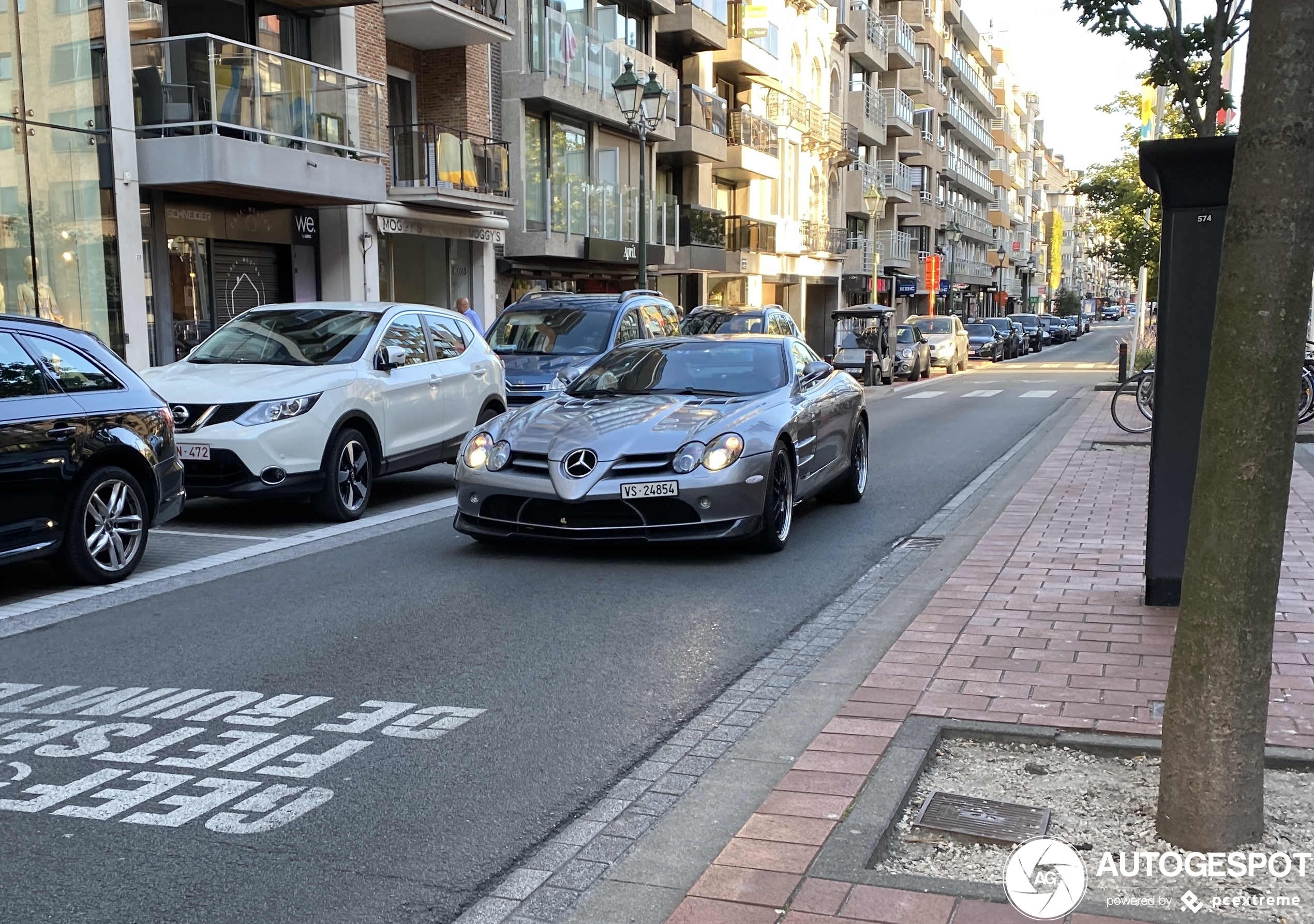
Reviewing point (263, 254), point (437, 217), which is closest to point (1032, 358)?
point (437, 217)

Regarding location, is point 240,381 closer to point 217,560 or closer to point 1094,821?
point 217,560

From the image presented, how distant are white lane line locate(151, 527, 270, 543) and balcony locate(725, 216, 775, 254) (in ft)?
99.0

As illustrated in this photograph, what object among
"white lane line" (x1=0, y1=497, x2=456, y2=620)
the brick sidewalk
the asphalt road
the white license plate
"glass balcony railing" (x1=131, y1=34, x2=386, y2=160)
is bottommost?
"white lane line" (x1=0, y1=497, x2=456, y2=620)

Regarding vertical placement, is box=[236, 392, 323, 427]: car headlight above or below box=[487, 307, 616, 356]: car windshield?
below

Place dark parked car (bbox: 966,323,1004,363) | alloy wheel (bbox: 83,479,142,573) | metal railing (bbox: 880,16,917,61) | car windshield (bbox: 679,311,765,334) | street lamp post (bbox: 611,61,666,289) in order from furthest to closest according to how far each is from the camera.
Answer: metal railing (bbox: 880,16,917,61)
dark parked car (bbox: 966,323,1004,363)
street lamp post (bbox: 611,61,666,289)
car windshield (bbox: 679,311,765,334)
alloy wheel (bbox: 83,479,142,573)

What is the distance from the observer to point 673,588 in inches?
290

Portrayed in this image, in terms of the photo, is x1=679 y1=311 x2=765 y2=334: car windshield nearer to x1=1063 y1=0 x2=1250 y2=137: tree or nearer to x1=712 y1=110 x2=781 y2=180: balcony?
x1=1063 y1=0 x2=1250 y2=137: tree

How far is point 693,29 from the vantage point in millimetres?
35000

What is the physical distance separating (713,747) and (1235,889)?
1.93 meters

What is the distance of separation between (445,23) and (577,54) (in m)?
5.97

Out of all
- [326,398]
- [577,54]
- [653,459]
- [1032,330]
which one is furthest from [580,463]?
[1032,330]

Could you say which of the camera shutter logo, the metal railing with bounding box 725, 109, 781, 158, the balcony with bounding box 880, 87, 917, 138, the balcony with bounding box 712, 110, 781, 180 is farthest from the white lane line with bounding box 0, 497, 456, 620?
the balcony with bounding box 880, 87, 917, 138

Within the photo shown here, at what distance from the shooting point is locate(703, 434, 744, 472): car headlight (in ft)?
25.6

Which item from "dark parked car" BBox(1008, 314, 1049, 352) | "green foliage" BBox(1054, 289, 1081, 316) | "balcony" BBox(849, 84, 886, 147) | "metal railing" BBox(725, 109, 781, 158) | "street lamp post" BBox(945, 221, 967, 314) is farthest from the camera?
"green foliage" BBox(1054, 289, 1081, 316)
